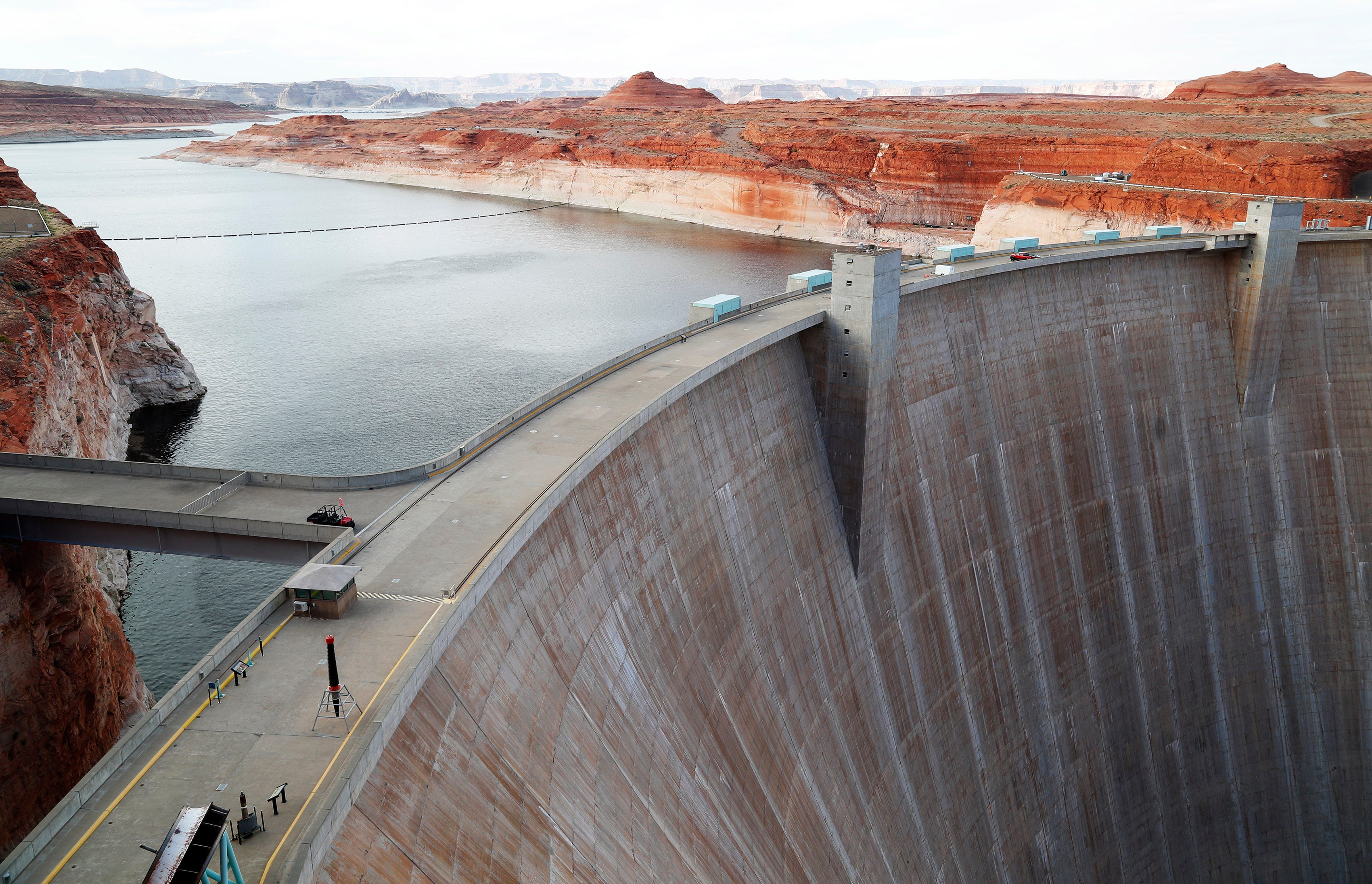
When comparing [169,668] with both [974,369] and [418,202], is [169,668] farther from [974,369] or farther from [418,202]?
[418,202]

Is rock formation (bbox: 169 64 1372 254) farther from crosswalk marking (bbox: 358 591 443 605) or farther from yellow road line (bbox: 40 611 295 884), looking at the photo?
yellow road line (bbox: 40 611 295 884)

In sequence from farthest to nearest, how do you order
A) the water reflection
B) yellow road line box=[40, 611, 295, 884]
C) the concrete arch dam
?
the water reflection < the concrete arch dam < yellow road line box=[40, 611, 295, 884]

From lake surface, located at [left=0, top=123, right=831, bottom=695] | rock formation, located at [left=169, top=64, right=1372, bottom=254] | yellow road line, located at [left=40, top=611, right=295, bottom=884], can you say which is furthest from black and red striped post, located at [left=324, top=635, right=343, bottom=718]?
rock formation, located at [left=169, top=64, right=1372, bottom=254]

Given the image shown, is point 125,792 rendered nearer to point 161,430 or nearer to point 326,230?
point 161,430

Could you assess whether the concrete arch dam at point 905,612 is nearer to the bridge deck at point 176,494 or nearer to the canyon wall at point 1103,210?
the bridge deck at point 176,494

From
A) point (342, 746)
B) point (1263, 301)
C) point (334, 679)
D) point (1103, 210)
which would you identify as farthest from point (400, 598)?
point (1103, 210)

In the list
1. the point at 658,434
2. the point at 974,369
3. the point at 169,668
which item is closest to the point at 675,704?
the point at 658,434

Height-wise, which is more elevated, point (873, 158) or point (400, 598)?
point (873, 158)

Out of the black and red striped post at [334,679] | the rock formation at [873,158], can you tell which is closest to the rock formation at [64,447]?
the black and red striped post at [334,679]
